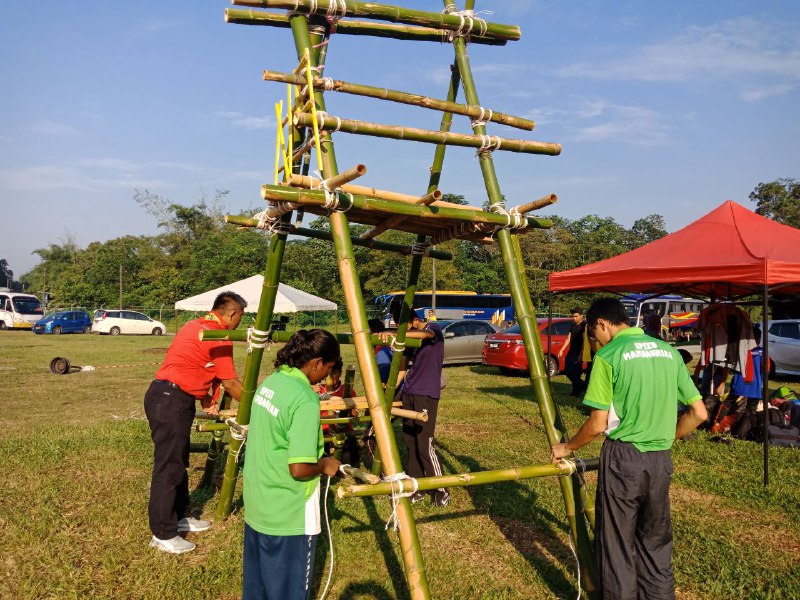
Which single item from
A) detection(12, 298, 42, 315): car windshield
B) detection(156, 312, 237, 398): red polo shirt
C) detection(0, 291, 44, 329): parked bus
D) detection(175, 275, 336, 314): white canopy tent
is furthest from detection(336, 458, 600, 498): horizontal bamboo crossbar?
detection(12, 298, 42, 315): car windshield

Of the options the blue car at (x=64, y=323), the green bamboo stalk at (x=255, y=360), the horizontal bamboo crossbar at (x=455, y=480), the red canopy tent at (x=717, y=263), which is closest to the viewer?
the horizontal bamboo crossbar at (x=455, y=480)

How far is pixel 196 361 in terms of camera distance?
4.94 metres

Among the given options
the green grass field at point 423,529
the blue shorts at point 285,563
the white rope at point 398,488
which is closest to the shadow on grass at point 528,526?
the green grass field at point 423,529

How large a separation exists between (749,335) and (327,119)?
28.0ft

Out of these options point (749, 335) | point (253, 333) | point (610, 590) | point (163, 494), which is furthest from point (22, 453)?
point (749, 335)

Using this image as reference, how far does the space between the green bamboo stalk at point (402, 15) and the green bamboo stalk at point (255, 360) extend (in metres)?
1.30

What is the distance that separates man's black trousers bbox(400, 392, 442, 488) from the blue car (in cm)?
3417

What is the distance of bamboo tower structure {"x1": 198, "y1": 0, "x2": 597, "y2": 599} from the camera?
10.3ft

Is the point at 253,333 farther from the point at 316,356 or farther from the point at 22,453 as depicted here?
the point at 22,453

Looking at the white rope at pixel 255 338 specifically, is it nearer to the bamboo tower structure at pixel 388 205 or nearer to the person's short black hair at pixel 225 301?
the bamboo tower structure at pixel 388 205

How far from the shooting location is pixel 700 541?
203 inches

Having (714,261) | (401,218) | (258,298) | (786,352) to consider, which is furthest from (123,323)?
(401,218)

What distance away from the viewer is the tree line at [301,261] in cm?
4331

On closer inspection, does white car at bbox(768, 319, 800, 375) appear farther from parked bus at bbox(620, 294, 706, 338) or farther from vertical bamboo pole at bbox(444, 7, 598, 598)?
parked bus at bbox(620, 294, 706, 338)
